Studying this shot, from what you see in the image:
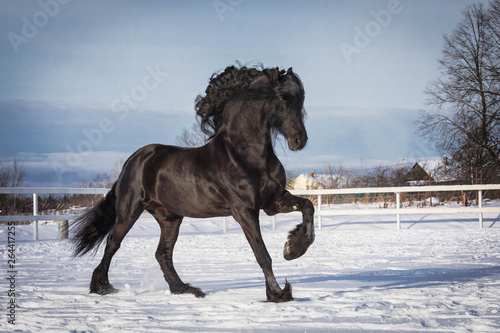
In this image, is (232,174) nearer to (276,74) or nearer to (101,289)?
(276,74)

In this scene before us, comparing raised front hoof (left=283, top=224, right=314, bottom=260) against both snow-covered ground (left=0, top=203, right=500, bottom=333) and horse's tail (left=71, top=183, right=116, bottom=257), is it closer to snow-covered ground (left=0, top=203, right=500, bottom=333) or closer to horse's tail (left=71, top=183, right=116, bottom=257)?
snow-covered ground (left=0, top=203, right=500, bottom=333)

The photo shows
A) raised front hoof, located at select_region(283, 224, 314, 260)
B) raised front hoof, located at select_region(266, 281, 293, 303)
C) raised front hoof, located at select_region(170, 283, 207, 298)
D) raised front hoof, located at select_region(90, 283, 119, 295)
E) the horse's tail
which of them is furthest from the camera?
the horse's tail

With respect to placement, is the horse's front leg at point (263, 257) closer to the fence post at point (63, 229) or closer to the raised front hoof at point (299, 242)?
the raised front hoof at point (299, 242)

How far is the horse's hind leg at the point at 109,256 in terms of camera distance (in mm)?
4938

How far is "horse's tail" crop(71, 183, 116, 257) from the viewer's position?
547 cm

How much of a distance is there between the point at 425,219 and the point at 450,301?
43.7 feet

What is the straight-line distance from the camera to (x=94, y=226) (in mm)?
→ 5512

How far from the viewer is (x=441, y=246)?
9234mm

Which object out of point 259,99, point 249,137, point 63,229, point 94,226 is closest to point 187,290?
point 94,226

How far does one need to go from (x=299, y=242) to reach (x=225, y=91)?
166cm

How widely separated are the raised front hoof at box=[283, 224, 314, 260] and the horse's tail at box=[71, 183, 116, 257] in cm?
235

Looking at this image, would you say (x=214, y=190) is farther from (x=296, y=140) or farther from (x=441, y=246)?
(x=441, y=246)

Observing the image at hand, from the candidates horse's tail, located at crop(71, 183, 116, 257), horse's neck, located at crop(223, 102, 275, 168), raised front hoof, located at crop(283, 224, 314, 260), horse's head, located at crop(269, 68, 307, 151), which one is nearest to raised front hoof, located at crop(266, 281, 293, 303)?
raised front hoof, located at crop(283, 224, 314, 260)

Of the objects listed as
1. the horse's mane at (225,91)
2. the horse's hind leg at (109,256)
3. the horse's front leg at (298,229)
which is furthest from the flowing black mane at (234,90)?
the horse's hind leg at (109,256)
